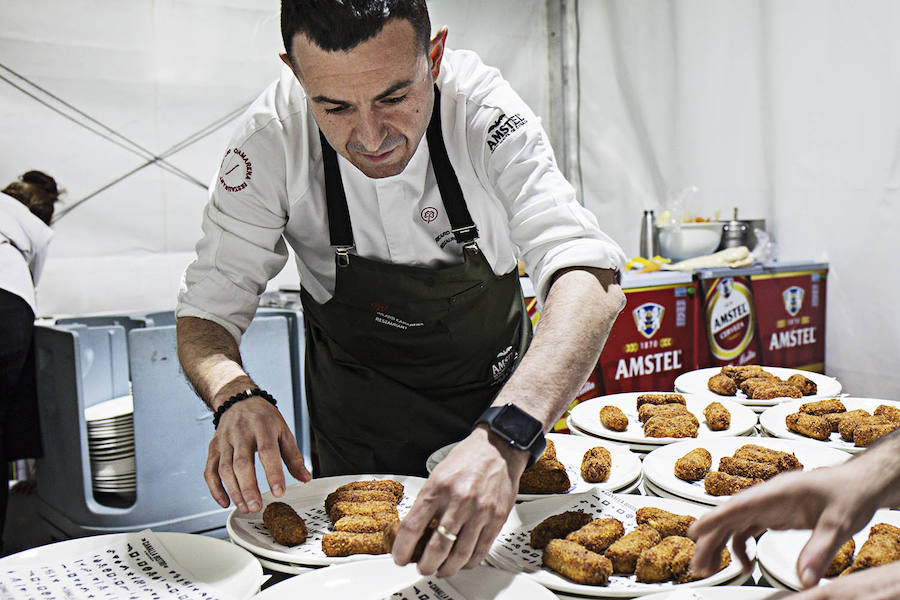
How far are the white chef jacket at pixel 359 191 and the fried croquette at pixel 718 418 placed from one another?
0.49 metres

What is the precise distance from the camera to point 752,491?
846 mm

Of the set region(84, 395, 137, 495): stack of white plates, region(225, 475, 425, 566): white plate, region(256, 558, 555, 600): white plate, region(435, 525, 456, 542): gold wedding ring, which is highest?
region(435, 525, 456, 542): gold wedding ring

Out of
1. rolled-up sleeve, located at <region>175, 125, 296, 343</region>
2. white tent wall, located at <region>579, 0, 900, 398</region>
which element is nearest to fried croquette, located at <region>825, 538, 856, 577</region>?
rolled-up sleeve, located at <region>175, 125, 296, 343</region>

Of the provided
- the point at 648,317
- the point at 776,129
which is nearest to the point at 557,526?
the point at 648,317

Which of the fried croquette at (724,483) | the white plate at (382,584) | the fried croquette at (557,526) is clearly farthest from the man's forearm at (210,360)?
the fried croquette at (724,483)

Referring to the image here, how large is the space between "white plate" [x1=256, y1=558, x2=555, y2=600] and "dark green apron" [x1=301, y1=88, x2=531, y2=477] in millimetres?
775

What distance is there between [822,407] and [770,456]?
1.38 ft

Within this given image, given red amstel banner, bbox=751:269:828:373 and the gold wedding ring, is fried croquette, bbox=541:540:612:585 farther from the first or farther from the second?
red amstel banner, bbox=751:269:828:373

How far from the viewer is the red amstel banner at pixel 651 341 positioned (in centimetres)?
321

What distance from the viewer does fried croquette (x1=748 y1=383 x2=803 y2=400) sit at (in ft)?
6.39

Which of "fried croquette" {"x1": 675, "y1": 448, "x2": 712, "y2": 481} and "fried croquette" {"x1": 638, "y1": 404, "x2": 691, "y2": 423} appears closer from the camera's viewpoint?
"fried croquette" {"x1": 675, "y1": 448, "x2": 712, "y2": 481}

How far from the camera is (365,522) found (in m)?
1.17

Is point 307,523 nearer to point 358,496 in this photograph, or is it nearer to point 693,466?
point 358,496

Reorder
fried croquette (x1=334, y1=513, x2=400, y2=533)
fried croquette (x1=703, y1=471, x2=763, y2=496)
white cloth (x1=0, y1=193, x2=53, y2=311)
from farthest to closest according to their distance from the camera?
white cloth (x1=0, y1=193, x2=53, y2=311) < fried croquette (x1=703, y1=471, x2=763, y2=496) < fried croquette (x1=334, y1=513, x2=400, y2=533)
